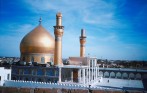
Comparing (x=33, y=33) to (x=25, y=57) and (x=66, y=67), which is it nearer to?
(x=25, y=57)

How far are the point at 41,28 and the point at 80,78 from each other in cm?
691

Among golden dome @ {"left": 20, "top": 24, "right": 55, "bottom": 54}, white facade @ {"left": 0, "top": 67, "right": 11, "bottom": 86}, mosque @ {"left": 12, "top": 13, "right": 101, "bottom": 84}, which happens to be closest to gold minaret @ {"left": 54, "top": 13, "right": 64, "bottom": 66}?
mosque @ {"left": 12, "top": 13, "right": 101, "bottom": 84}

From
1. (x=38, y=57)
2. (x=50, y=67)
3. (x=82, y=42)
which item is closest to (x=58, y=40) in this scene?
(x=50, y=67)

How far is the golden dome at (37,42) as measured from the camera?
20.6 m

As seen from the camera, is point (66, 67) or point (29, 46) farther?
point (29, 46)

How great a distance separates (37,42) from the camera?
20.6 m

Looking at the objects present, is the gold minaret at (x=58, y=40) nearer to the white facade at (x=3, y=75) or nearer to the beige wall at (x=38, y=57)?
the beige wall at (x=38, y=57)

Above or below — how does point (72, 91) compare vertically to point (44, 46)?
below

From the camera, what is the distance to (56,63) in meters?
18.6

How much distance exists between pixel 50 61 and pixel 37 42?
2080mm

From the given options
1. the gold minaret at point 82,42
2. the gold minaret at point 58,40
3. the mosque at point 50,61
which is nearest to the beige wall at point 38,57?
the mosque at point 50,61

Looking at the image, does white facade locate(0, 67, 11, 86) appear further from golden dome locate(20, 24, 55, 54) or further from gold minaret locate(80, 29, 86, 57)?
gold minaret locate(80, 29, 86, 57)

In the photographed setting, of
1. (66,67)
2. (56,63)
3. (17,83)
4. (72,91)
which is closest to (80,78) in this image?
(66,67)

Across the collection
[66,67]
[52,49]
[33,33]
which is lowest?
[66,67]
